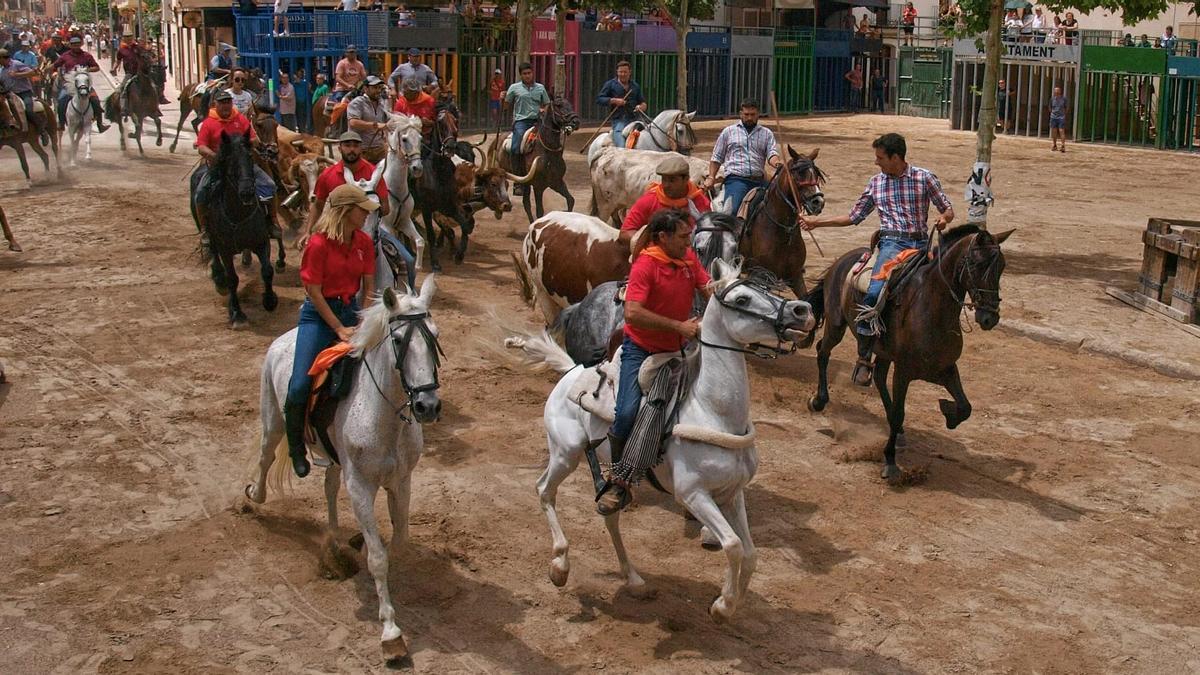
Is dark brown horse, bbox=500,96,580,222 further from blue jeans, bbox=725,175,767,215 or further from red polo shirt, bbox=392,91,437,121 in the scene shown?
blue jeans, bbox=725,175,767,215

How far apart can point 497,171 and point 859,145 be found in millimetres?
16773

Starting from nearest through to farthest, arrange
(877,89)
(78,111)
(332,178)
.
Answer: (332,178)
(78,111)
(877,89)

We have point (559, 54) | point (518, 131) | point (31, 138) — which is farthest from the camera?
point (559, 54)

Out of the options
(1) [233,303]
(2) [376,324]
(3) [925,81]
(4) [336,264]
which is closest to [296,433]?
(4) [336,264]

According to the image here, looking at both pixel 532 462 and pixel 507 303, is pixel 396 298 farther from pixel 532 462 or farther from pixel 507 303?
pixel 507 303

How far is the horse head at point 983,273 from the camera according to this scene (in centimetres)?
919

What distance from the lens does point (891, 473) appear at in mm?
9695

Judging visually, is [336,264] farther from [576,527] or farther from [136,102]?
[136,102]

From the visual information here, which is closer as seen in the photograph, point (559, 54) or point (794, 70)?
point (559, 54)

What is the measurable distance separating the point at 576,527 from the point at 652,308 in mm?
2120

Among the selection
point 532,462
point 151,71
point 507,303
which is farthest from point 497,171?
point 151,71

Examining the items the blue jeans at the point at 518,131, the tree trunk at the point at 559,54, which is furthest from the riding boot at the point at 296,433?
the tree trunk at the point at 559,54

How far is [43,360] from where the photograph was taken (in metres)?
12.7

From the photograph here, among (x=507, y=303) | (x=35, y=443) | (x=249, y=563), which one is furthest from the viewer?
(x=507, y=303)
